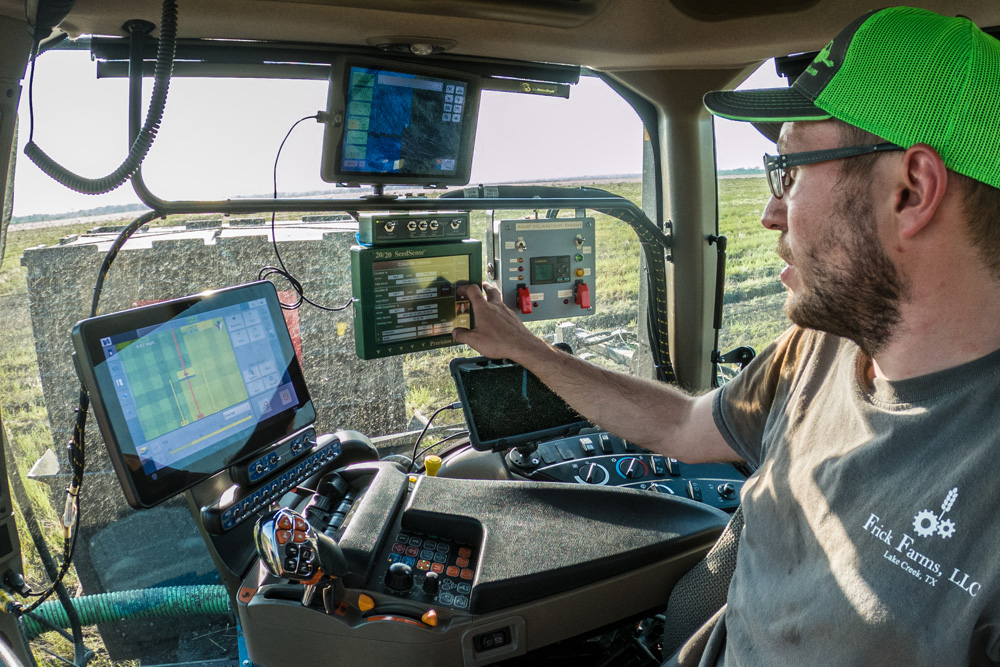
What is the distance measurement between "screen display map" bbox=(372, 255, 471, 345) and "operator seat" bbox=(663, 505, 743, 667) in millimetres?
757

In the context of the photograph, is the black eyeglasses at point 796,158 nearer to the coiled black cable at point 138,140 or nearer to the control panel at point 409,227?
the control panel at point 409,227

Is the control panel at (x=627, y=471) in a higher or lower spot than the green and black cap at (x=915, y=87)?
lower

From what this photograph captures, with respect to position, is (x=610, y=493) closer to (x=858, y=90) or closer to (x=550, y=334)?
(x=550, y=334)

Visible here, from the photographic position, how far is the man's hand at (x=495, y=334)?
1.74m

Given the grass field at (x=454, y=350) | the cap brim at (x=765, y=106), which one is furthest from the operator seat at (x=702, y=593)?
the grass field at (x=454, y=350)

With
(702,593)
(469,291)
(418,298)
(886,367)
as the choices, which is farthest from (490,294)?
(886,367)

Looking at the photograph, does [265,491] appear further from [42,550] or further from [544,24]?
[544,24]

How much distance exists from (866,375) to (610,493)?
0.68 m

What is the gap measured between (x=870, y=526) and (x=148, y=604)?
1696 mm

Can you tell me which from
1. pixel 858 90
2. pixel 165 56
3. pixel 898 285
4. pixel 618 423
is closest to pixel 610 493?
pixel 618 423

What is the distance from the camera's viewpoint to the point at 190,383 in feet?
4.34

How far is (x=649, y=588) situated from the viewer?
1.49 m

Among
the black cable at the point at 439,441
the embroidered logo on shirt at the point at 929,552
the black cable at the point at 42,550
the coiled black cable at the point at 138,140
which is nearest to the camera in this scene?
the embroidered logo on shirt at the point at 929,552

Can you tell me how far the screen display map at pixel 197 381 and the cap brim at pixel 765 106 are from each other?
0.98 m
